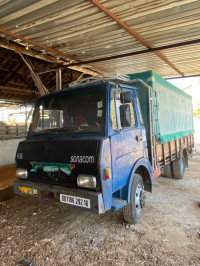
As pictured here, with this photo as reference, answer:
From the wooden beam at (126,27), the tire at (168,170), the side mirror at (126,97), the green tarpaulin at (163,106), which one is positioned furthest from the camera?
the tire at (168,170)

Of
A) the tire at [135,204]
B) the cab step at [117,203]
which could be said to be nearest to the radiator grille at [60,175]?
the cab step at [117,203]

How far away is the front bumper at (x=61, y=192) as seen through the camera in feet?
8.16

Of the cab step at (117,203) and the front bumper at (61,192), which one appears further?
the cab step at (117,203)

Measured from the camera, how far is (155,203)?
14.4ft

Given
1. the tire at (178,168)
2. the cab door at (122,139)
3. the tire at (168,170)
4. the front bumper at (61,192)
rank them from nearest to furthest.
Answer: the front bumper at (61,192), the cab door at (122,139), the tire at (178,168), the tire at (168,170)

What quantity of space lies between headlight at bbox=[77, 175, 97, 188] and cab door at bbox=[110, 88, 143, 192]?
335 millimetres

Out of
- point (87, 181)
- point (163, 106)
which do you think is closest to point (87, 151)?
point (87, 181)

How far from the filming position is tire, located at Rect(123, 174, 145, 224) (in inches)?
128

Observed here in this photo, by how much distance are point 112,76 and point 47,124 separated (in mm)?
1420

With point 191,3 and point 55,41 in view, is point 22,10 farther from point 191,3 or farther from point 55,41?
point 191,3

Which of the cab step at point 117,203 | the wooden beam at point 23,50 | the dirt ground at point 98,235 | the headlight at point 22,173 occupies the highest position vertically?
the wooden beam at point 23,50

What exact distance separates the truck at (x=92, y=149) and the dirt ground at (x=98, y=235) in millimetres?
432

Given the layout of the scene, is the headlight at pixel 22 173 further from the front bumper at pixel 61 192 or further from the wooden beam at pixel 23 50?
the wooden beam at pixel 23 50

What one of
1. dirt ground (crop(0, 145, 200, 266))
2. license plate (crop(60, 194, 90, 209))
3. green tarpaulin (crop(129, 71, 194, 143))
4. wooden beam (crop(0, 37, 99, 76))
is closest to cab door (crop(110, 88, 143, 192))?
license plate (crop(60, 194, 90, 209))
